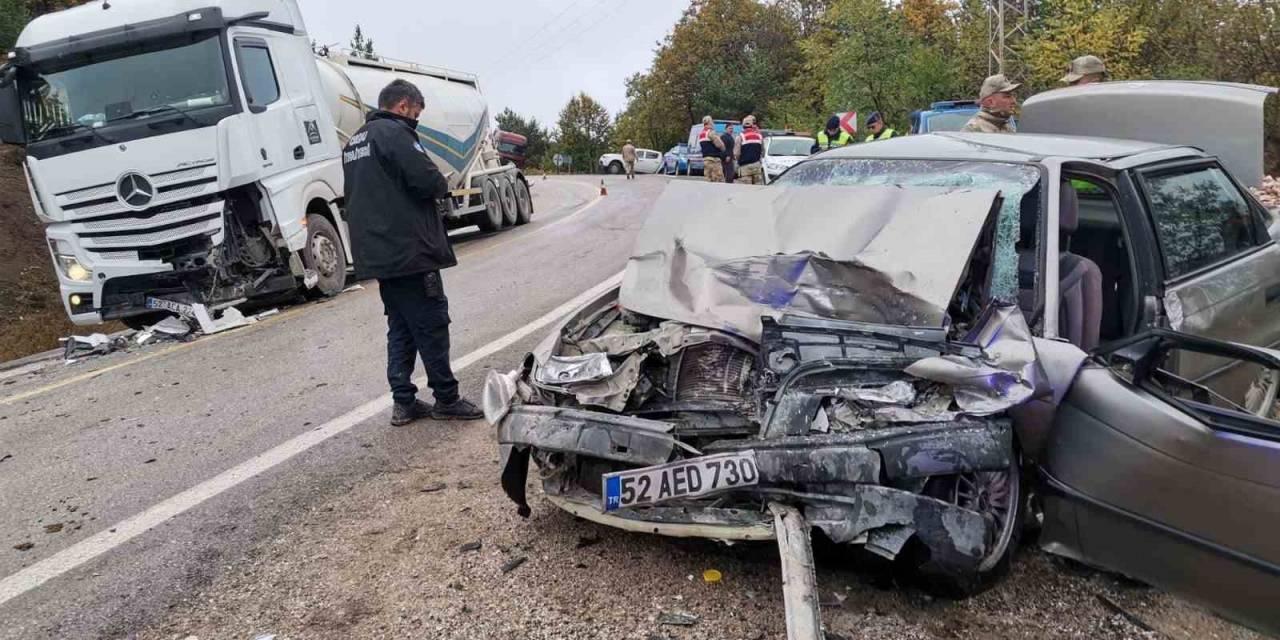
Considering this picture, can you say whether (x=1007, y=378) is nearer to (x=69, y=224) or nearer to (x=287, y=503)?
(x=287, y=503)

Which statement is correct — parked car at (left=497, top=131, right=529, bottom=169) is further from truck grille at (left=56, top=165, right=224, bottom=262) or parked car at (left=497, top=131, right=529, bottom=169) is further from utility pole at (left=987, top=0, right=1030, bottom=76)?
truck grille at (left=56, top=165, right=224, bottom=262)

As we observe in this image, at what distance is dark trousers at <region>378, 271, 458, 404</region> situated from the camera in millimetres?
4660

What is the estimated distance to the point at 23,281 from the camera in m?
12.1

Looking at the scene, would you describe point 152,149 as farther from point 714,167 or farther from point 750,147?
point 714,167

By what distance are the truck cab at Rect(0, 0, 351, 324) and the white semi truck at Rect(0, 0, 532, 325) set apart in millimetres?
12

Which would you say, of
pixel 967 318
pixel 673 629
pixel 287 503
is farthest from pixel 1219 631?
pixel 287 503

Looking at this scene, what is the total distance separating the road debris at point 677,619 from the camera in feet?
8.76

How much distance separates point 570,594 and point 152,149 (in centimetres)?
708

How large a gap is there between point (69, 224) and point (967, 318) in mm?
8528

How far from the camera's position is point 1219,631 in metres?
2.62

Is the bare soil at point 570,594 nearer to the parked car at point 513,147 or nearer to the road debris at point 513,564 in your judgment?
the road debris at point 513,564

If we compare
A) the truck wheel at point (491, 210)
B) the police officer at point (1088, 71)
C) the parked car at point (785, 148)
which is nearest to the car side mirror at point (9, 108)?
the truck wheel at point (491, 210)

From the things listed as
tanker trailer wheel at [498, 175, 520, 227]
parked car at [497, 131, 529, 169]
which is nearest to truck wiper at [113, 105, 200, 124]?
tanker trailer wheel at [498, 175, 520, 227]

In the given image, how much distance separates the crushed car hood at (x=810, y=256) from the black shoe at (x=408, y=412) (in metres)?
1.73
